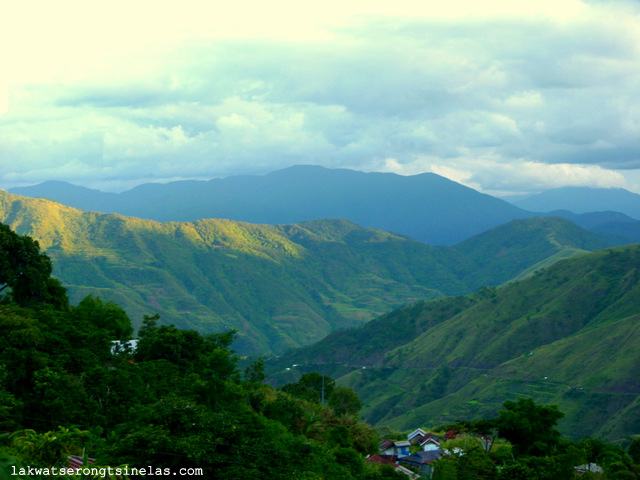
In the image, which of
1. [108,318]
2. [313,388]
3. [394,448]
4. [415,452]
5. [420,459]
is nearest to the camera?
[108,318]

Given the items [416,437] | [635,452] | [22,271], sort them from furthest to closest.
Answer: [416,437], [635,452], [22,271]

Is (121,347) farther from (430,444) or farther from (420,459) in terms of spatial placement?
(430,444)

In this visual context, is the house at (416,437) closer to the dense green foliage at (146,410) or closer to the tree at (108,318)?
the dense green foliage at (146,410)

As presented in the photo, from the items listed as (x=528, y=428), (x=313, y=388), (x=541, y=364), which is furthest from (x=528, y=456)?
(x=541, y=364)

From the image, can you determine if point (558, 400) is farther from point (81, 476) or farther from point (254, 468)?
point (81, 476)

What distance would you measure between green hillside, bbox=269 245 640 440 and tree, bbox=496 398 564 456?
230 ft

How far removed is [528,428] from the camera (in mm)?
55531

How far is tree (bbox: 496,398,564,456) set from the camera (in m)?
55.8

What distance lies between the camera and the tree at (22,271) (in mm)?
49062

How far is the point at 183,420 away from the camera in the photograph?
2652 cm

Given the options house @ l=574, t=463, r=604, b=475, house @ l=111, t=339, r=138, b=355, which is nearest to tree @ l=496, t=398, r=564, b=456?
house @ l=574, t=463, r=604, b=475

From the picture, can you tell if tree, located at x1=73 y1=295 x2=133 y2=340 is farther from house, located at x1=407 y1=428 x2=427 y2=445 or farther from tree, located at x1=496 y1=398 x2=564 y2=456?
house, located at x1=407 y1=428 x2=427 y2=445

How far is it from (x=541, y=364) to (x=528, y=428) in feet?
339

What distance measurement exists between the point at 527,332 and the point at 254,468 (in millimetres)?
164283
